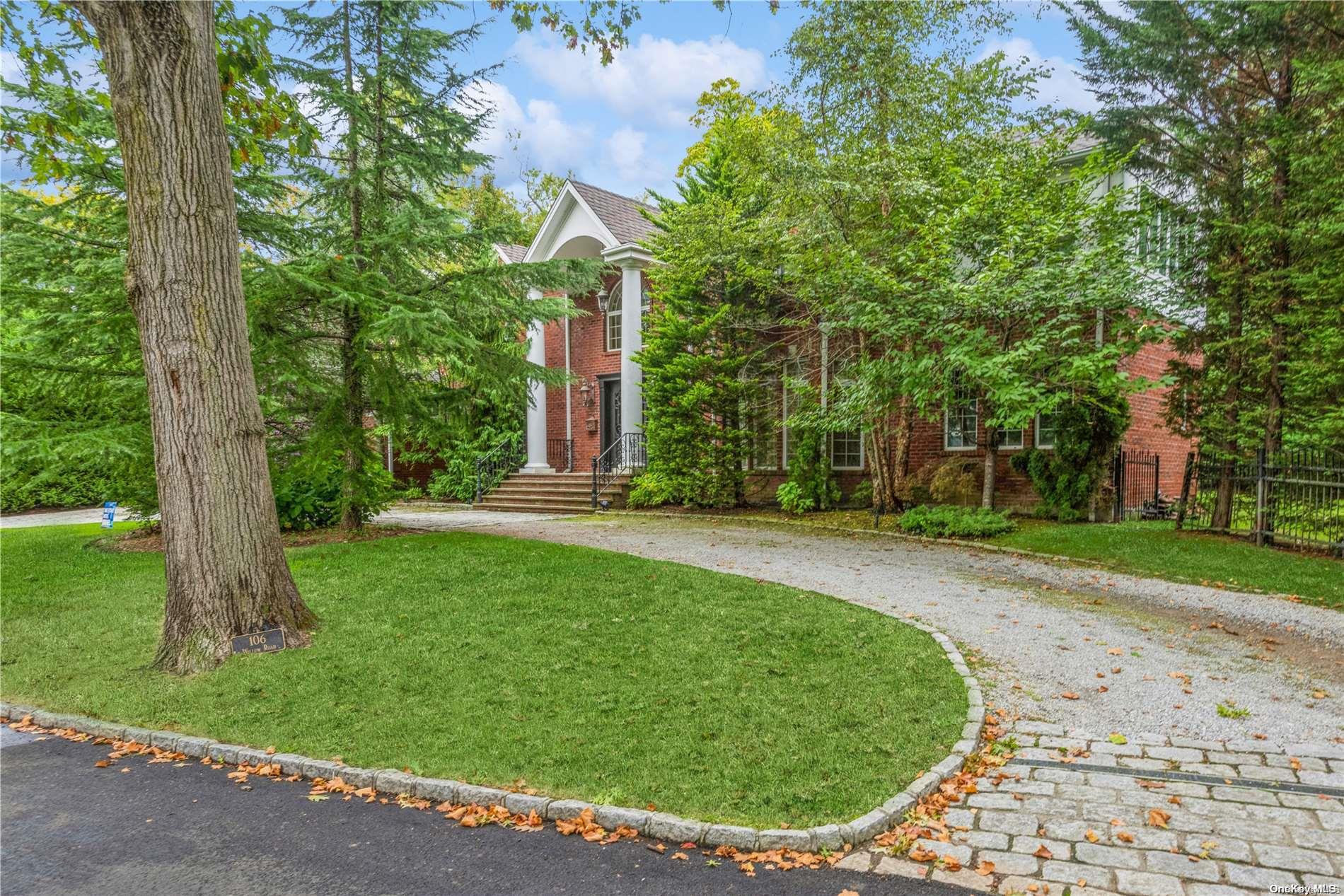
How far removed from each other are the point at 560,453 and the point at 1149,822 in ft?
56.6

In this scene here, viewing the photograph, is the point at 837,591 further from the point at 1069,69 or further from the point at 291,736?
the point at 1069,69

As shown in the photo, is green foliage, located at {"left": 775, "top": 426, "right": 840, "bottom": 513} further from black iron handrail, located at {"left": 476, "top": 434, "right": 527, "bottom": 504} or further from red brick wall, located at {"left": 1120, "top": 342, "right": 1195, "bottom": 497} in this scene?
black iron handrail, located at {"left": 476, "top": 434, "right": 527, "bottom": 504}

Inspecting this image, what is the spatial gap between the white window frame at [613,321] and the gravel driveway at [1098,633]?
908 cm

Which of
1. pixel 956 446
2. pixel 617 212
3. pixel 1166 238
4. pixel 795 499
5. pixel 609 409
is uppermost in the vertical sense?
pixel 617 212

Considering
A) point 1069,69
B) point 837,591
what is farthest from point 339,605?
point 1069,69

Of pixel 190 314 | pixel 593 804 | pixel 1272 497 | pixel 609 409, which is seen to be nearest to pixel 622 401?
pixel 609 409

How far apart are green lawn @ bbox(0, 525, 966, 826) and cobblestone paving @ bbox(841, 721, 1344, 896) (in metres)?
0.42

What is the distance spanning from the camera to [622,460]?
56.5ft

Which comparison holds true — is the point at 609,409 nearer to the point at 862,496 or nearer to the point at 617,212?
the point at 617,212

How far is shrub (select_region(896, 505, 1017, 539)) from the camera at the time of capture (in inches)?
428

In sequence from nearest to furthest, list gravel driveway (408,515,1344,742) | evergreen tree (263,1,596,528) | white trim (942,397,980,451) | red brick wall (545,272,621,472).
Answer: gravel driveway (408,515,1344,742) → evergreen tree (263,1,596,528) → white trim (942,397,980,451) → red brick wall (545,272,621,472)

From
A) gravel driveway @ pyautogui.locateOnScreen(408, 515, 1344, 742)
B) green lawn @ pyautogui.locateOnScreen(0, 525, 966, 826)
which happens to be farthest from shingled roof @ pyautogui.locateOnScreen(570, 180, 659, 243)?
green lawn @ pyautogui.locateOnScreen(0, 525, 966, 826)

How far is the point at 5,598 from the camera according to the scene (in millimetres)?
7844

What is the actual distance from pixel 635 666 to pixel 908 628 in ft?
7.69
